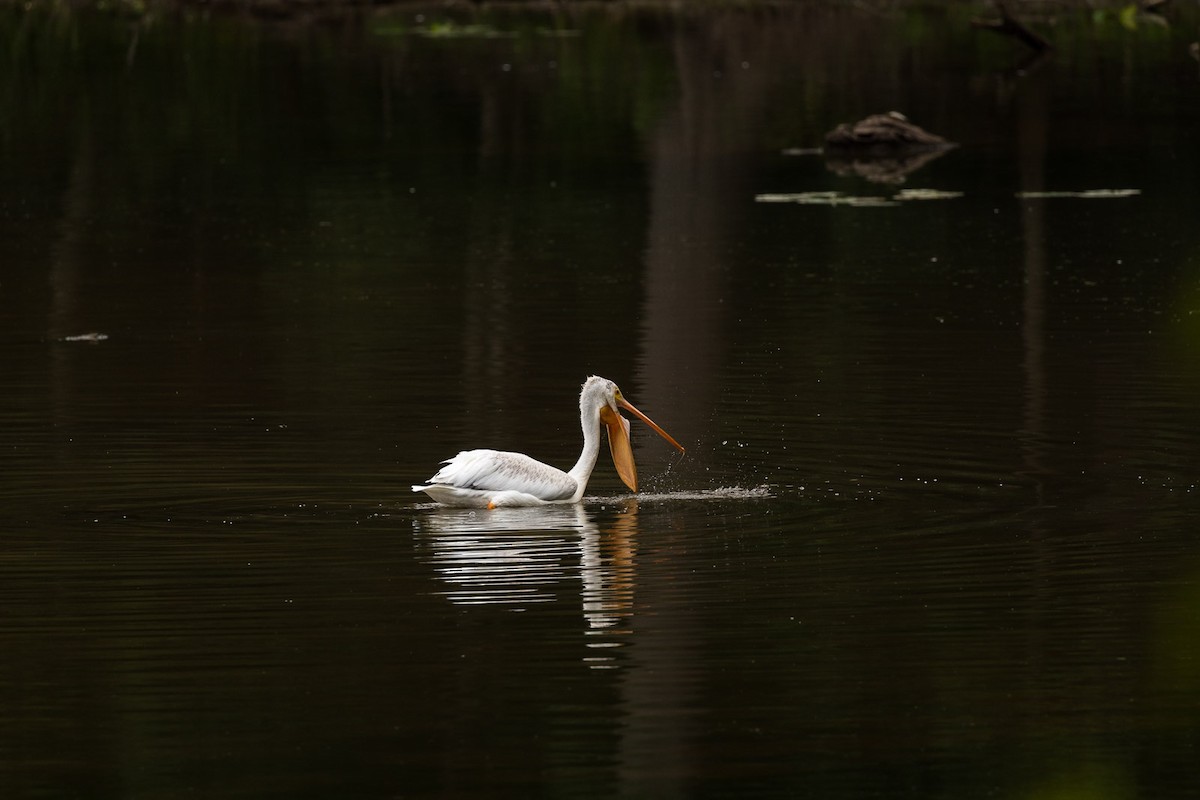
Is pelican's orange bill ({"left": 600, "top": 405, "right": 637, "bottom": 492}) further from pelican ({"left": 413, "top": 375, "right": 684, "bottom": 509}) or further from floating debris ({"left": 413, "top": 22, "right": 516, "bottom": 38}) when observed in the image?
floating debris ({"left": 413, "top": 22, "right": 516, "bottom": 38})

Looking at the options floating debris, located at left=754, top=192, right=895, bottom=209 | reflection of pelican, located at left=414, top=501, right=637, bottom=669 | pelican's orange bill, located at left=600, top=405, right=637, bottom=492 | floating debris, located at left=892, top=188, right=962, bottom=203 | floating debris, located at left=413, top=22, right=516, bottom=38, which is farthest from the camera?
floating debris, located at left=413, top=22, right=516, bottom=38

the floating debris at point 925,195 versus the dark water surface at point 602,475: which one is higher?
the floating debris at point 925,195

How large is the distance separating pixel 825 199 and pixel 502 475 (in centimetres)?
1591

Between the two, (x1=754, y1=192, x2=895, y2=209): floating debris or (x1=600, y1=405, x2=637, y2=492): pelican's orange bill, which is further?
(x1=754, y1=192, x2=895, y2=209): floating debris

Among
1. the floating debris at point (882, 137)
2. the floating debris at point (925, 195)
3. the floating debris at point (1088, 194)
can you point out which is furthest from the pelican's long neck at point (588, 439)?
the floating debris at point (882, 137)

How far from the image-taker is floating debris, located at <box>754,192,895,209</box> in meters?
27.6

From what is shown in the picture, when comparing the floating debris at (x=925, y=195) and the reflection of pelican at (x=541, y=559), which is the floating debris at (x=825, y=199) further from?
the reflection of pelican at (x=541, y=559)

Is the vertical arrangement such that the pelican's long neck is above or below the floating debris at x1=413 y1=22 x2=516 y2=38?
below

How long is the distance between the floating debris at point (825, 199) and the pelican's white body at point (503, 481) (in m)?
14.9

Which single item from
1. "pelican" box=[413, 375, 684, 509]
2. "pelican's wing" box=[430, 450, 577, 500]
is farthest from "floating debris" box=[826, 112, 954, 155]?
"pelican's wing" box=[430, 450, 577, 500]

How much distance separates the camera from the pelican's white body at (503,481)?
1253cm

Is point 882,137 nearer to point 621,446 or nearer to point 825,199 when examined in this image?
point 825,199

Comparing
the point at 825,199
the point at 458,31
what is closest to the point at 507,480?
the point at 825,199

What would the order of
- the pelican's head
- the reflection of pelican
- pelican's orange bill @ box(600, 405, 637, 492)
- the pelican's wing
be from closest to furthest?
the reflection of pelican < the pelican's wing < pelican's orange bill @ box(600, 405, 637, 492) < the pelican's head
